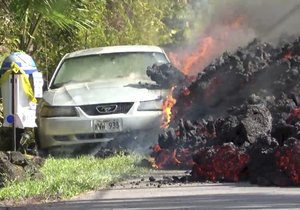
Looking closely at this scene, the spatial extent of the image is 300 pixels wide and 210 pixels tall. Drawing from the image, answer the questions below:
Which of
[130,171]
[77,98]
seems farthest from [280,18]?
[130,171]

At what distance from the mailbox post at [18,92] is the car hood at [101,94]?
2.54 feet

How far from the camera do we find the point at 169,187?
761 centimetres

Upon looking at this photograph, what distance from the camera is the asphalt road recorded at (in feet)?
21.3

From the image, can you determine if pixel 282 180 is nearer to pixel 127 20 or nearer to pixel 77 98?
pixel 77 98

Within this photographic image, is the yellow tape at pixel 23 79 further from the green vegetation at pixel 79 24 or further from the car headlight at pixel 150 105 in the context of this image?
the car headlight at pixel 150 105

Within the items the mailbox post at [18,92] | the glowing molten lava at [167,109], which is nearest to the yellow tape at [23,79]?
the mailbox post at [18,92]

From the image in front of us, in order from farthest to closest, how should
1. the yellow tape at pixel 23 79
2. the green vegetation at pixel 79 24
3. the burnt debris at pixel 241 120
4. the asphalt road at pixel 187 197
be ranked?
the green vegetation at pixel 79 24, the yellow tape at pixel 23 79, the burnt debris at pixel 241 120, the asphalt road at pixel 187 197

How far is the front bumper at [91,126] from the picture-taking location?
10711 millimetres

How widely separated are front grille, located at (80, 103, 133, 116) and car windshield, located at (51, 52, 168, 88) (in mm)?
1044

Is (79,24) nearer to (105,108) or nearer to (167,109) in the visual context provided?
(105,108)

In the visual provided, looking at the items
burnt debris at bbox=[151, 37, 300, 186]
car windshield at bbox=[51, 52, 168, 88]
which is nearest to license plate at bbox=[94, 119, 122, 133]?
burnt debris at bbox=[151, 37, 300, 186]

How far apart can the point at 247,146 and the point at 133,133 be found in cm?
286

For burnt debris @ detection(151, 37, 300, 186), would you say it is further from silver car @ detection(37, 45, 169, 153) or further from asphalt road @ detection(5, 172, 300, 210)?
silver car @ detection(37, 45, 169, 153)

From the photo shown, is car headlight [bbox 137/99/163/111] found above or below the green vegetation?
below
